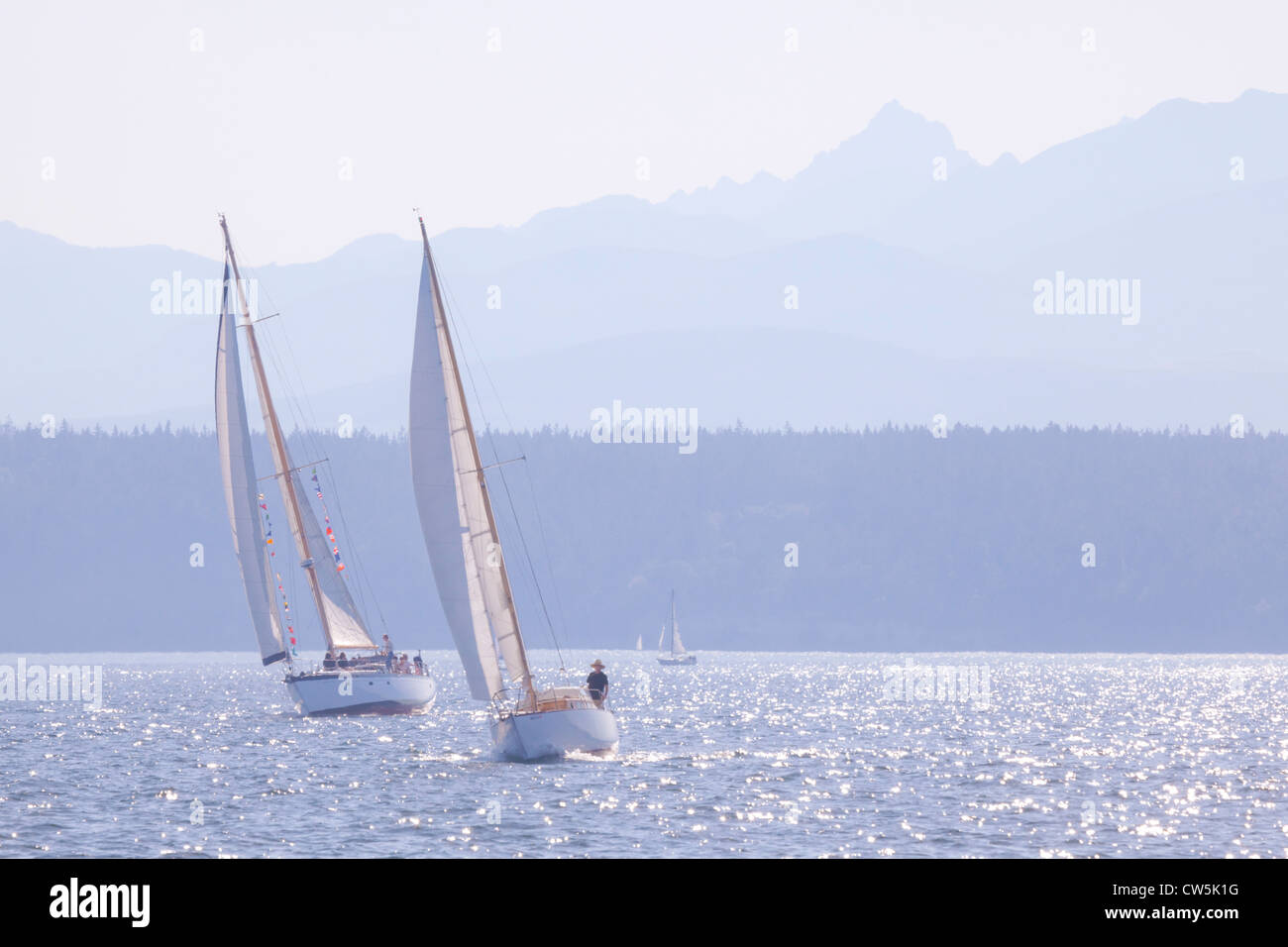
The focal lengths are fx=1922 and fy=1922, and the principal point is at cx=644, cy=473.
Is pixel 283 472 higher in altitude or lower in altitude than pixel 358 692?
higher

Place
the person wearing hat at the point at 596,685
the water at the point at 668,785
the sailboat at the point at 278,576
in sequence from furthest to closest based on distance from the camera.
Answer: the sailboat at the point at 278,576
the person wearing hat at the point at 596,685
the water at the point at 668,785

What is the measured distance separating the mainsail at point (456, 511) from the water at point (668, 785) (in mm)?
3217

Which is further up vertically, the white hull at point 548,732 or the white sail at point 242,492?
the white sail at point 242,492

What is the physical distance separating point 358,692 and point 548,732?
72.8 feet

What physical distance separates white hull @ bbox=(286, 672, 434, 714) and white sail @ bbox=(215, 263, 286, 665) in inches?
71.2

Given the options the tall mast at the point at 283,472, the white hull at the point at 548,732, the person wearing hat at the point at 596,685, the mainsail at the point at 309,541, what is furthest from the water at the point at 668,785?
the tall mast at the point at 283,472

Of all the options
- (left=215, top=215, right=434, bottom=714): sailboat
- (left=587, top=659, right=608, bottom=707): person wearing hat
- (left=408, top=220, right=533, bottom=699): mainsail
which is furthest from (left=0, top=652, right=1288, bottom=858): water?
(left=408, top=220, right=533, bottom=699): mainsail

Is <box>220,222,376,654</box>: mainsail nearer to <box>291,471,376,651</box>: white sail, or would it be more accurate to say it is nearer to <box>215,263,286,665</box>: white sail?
<box>291,471,376,651</box>: white sail

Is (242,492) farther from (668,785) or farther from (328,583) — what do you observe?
(668,785)

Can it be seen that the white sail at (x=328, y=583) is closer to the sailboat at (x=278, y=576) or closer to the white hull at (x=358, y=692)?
the sailboat at (x=278, y=576)

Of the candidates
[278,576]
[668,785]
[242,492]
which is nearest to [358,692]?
[278,576]

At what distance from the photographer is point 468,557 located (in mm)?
46875

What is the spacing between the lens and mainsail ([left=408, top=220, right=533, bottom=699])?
46562 millimetres

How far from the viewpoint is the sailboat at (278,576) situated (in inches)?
2611
